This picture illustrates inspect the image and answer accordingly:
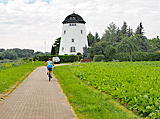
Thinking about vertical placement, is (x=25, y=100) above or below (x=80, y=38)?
below

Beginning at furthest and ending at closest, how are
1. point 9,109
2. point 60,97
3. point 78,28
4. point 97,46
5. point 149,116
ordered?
point 78,28 < point 97,46 < point 60,97 < point 9,109 < point 149,116

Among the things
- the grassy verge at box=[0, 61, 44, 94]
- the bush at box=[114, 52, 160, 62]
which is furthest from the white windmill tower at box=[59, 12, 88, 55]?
the grassy verge at box=[0, 61, 44, 94]

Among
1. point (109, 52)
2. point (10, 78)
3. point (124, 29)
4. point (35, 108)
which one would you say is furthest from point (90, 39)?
point (35, 108)

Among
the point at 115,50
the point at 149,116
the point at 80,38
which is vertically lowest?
the point at 149,116

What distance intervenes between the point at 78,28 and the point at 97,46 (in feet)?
43.9

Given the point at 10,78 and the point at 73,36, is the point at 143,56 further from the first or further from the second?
the point at 10,78

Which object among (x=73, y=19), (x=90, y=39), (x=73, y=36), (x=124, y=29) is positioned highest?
(x=73, y=19)

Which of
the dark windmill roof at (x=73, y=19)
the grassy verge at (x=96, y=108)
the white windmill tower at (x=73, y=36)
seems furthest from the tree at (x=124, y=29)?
the grassy verge at (x=96, y=108)

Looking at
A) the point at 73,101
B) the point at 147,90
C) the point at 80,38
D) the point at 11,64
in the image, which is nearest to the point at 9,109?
the point at 73,101

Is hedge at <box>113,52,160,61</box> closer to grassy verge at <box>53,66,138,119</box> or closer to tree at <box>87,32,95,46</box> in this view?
grassy verge at <box>53,66,138,119</box>

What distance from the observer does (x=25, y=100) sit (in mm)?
8461

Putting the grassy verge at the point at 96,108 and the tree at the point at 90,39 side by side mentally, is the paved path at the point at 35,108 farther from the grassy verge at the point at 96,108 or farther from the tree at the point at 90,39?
the tree at the point at 90,39

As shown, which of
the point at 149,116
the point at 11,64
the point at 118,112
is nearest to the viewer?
the point at 149,116

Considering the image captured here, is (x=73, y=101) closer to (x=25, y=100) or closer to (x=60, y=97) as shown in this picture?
(x=60, y=97)
